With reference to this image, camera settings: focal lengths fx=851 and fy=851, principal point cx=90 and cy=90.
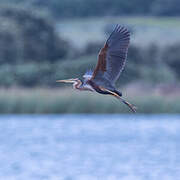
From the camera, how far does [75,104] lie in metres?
22.0

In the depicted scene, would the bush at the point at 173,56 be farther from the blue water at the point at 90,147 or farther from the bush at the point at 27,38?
the blue water at the point at 90,147

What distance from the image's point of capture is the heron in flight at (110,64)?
30.3 ft

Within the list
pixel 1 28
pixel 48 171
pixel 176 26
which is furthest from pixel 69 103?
pixel 176 26

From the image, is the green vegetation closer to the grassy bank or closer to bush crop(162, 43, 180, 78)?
bush crop(162, 43, 180, 78)

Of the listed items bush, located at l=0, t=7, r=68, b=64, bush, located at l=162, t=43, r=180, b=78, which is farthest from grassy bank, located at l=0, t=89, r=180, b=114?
bush, located at l=162, t=43, r=180, b=78

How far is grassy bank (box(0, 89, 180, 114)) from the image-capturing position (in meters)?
22.0

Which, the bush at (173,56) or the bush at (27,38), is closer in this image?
the bush at (27,38)

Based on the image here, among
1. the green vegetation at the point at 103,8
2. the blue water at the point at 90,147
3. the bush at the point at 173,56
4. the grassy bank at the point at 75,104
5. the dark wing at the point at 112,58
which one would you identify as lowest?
the blue water at the point at 90,147

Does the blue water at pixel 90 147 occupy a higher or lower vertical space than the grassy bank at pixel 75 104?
lower

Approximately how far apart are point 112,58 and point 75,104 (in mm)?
12707

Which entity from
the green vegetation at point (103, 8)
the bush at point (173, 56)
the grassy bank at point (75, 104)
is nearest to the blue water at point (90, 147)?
the grassy bank at point (75, 104)

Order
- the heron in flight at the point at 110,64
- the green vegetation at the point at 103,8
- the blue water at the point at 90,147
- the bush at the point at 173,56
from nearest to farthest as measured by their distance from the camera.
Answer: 1. the heron in flight at the point at 110,64
2. the blue water at the point at 90,147
3. the bush at the point at 173,56
4. the green vegetation at the point at 103,8

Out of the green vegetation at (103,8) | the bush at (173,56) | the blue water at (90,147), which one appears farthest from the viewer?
the green vegetation at (103,8)

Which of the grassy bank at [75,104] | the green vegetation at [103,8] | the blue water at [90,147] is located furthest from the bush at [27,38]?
the green vegetation at [103,8]
